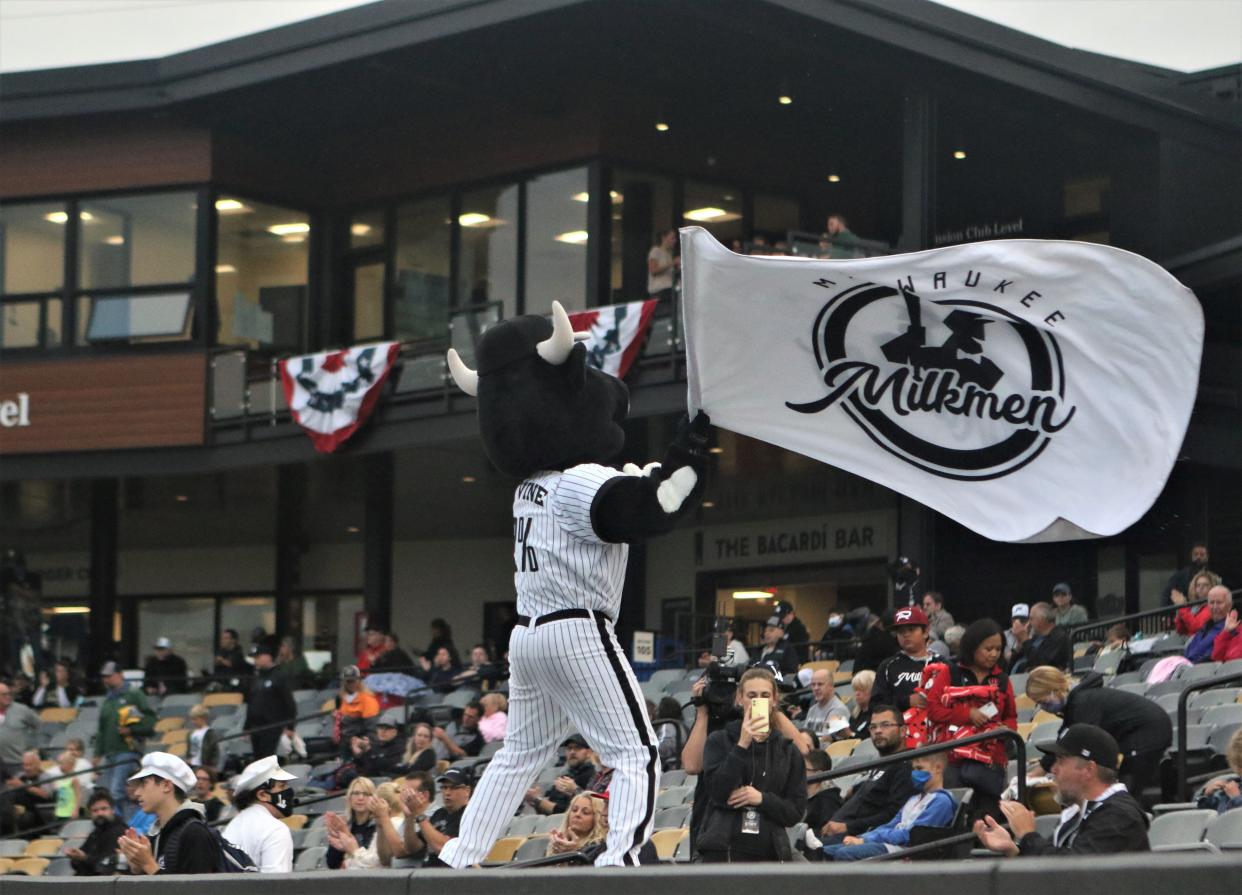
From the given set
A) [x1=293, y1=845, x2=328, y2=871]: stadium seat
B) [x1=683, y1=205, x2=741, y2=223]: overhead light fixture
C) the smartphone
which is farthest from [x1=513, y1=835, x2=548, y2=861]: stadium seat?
[x1=683, y1=205, x2=741, y2=223]: overhead light fixture

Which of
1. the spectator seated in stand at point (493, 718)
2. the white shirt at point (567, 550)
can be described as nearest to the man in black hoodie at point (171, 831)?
the white shirt at point (567, 550)

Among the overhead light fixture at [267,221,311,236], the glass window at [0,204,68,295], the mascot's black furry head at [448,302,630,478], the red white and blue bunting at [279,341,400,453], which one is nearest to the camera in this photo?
the mascot's black furry head at [448,302,630,478]

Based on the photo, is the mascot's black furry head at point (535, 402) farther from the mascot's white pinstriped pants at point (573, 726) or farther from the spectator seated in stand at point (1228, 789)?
the spectator seated in stand at point (1228, 789)

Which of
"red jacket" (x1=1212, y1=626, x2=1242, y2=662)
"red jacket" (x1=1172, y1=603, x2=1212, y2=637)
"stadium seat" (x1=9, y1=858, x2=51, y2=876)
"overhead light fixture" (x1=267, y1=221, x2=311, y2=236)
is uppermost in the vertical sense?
"overhead light fixture" (x1=267, y1=221, x2=311, y2=236)

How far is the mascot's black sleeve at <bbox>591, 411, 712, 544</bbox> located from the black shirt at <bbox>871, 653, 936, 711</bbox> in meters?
4.05

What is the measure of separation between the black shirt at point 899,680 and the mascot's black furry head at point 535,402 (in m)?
3.93

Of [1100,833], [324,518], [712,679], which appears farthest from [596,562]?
[324,518]

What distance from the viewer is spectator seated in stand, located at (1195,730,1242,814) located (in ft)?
26.0

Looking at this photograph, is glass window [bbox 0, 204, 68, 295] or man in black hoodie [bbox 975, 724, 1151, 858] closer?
man in black hoodie [bbox 975, 724, 1151, 858]

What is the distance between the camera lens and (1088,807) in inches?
257

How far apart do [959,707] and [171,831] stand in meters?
3.74

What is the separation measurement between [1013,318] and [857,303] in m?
0.60

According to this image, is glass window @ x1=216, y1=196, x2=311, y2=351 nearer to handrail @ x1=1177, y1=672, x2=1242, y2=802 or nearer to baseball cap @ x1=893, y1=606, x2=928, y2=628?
baseball cap @ x1=893, y1=606, x2=928, y2=628

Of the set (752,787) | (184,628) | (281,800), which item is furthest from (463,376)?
(184,628)
